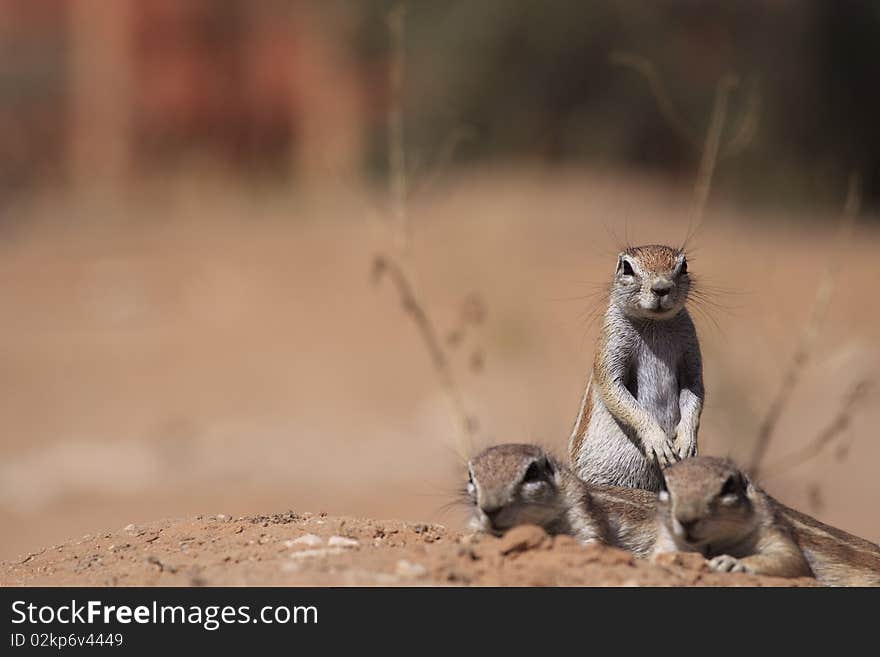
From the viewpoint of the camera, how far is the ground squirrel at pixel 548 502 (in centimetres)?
578

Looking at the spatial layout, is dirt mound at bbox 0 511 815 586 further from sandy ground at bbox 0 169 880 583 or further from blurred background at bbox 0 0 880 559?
blurred background at bbox 0 0 880 559

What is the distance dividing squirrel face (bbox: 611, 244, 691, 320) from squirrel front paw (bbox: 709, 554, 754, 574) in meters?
1.44

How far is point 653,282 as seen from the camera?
21.6ft

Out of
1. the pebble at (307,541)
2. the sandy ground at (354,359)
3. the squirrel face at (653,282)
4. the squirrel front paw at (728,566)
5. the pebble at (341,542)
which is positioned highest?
the squirrel face at (653,282)

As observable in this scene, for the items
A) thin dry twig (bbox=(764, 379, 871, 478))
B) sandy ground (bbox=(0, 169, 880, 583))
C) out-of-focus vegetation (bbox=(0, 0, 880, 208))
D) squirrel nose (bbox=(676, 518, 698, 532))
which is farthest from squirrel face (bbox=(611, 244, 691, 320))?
out-of-focus vegetation (bbox=(0, 0, 880, 208))

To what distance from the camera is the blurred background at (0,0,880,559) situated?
13.7 metres

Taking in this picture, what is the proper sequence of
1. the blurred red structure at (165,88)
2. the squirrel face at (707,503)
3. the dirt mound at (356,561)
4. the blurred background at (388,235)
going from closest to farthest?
1. the dirt mound at (356,561)
2. the squirrel face at (707,503)
3. the blurred background at (388,235)
4. the blurred red structure at (165,88)

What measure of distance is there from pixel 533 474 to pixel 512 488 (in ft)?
0.46

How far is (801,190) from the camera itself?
2491 cm

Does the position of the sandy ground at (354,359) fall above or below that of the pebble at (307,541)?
below

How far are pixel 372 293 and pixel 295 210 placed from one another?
897 centimetres

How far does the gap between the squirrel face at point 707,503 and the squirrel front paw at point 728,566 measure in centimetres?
11

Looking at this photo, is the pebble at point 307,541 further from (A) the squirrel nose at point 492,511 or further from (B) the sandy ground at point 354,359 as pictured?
(A) the squirrel nose at point 492,511

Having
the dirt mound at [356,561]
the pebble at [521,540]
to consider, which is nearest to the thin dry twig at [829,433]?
the dirt mound at [356,561]
